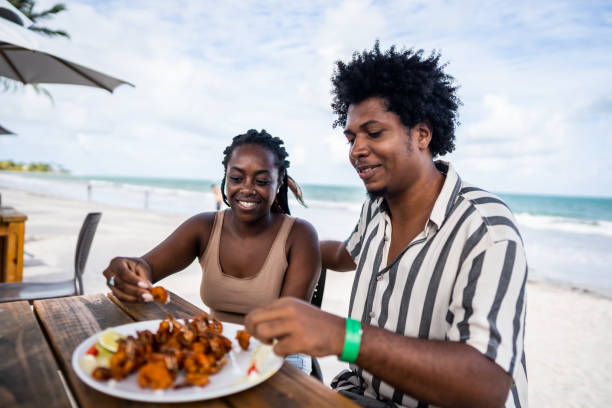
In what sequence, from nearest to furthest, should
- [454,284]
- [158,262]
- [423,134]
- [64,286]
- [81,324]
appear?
[454,284]
[81,324]
[423,134]
[158,262]
[64,286]

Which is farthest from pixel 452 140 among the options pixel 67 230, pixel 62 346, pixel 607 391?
pixel 67 230

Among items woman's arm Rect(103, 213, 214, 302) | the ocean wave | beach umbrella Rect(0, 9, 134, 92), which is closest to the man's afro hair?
woman's arm Rect(103, 213, 214, 302)

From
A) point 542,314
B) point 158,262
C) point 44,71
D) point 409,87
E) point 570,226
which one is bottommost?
point 542,314

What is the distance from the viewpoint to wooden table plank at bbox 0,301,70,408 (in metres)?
0.99

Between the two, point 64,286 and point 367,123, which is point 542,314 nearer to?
point 367,123

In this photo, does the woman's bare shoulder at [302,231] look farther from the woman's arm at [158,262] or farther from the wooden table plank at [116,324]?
the wooden table plank at [116,324]

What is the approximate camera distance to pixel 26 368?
116 centimetres

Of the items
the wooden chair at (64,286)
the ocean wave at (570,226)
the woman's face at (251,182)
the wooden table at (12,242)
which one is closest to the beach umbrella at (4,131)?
the wooden table at (12,242)

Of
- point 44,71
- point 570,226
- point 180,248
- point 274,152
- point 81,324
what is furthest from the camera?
point 570,226

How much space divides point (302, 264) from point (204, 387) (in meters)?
1.30

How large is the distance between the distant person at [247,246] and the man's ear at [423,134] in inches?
36.3

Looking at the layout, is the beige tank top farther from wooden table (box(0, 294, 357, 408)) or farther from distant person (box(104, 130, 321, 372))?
wooden table (box(0, 294, 357, 408))

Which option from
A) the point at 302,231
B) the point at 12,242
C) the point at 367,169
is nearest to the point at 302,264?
the point at 302,231

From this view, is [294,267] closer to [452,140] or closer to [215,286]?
[215,286]
